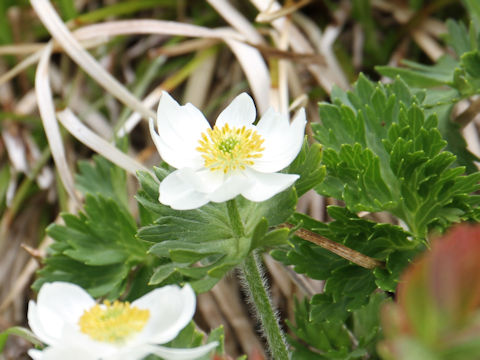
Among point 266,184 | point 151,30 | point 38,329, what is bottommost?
point 38,329

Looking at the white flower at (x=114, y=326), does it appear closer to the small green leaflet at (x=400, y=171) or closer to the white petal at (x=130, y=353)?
the white petal at (x=130, y=353)

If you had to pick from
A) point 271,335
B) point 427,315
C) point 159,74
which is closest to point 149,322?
point 271,335

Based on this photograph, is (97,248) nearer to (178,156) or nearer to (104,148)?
(104,148)

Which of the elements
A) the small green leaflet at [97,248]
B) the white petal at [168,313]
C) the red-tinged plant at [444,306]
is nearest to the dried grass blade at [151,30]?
the small green leaflet at [97,248]

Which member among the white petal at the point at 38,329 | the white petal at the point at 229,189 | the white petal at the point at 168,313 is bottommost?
the white petal at the point at 38,329

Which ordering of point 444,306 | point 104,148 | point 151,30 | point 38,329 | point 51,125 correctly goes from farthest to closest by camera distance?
point 151,30
point 51,125
point 104,148
point 38,329
point 444,306

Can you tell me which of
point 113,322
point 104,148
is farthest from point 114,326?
point 104,148

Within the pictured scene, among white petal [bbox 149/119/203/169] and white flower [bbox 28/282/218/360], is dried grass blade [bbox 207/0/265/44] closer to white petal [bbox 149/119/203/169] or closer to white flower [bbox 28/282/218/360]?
white petal [bbox 149/119/203/169]
